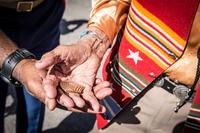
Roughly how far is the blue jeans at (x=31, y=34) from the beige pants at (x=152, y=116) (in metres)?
0.87

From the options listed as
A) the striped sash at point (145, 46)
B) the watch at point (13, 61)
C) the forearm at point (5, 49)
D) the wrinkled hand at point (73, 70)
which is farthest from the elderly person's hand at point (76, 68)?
the forearm at point (5, 49)

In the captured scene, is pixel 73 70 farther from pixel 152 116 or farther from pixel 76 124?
pixel 76 124

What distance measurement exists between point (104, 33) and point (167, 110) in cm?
49

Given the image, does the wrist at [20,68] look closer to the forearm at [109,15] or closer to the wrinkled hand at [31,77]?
the wrinkled hand at [31,77]

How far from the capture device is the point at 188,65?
1.55 meters

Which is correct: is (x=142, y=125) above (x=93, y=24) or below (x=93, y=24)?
below

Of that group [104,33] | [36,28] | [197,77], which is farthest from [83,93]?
[36,28]

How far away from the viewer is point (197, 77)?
1532 mm

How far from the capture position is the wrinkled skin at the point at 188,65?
1.49 metres

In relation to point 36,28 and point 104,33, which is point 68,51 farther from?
point 36,28

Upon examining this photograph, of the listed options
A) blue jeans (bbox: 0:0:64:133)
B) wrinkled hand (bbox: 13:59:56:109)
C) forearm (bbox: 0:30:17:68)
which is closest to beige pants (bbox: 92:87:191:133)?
wrinkled hand (bbox: 13:59:56:109)

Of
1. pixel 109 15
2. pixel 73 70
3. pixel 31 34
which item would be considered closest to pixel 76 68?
pixel 73 70

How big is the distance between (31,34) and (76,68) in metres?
0.81

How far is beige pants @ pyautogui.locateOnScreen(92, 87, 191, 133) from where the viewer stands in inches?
66.9
